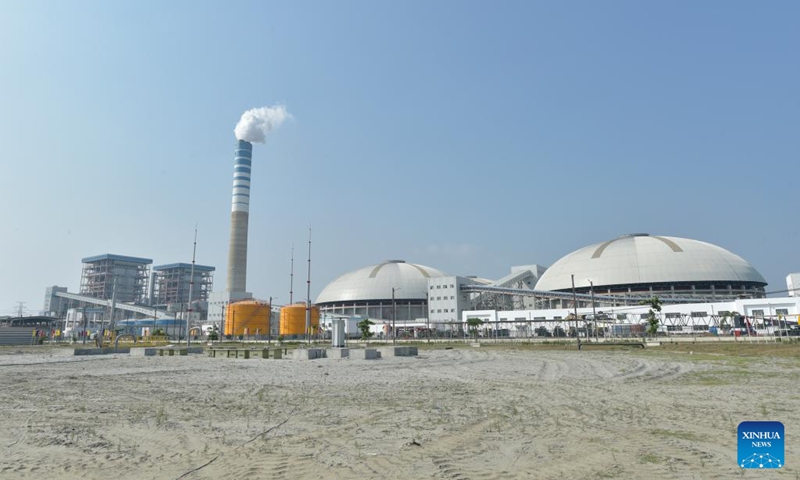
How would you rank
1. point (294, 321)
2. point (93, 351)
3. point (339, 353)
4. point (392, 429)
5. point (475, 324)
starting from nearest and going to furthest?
1. point (392, 429)
2. point (339, 353)
3. point (93, 351)
4. point (475, 324)
5. point (294, 321)

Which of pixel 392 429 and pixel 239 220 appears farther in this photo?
pixel 239 220

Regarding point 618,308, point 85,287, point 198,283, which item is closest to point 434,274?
point 618,308

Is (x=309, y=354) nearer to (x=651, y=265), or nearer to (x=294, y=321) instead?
(x=294, y=321)

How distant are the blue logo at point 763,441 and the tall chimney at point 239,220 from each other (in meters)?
147

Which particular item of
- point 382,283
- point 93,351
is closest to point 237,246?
point 382,283

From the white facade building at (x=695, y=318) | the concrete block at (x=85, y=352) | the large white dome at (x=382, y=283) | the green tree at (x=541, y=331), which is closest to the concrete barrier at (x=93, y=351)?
the concrete block at (x=85, y=352)

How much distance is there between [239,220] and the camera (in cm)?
14512

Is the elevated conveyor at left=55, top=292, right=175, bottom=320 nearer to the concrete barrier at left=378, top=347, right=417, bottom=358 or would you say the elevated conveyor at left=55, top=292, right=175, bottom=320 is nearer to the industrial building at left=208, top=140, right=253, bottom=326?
the industrial building at left=208, top=140, right=253, bottom=326

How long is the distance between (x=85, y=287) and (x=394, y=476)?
698 feet

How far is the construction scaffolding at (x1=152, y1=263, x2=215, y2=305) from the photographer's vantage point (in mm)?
184500

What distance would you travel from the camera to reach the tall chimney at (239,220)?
144 metres

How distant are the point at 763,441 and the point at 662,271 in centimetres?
12255

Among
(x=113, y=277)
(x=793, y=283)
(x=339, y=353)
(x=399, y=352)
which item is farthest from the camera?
(x=113, y=277)

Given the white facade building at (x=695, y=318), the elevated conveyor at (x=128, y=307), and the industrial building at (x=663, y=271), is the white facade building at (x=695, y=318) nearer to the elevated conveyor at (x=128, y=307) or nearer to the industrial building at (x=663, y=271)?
the industrial building at (x=663, y=271)
